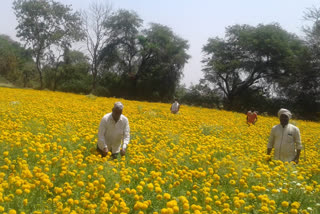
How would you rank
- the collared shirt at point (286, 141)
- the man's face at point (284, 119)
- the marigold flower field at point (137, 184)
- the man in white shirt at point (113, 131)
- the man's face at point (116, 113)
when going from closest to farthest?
the marigold flower field at point (137, 184) < the man's face at point (116, 113) < the man in white shirt at point (113, 131) < the man's face at point (284, 119) < the collared shirt at point (286, 141)

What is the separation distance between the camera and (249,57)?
36.0 m

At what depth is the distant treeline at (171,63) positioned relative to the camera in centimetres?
3244

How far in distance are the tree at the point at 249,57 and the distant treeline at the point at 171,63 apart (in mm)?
100

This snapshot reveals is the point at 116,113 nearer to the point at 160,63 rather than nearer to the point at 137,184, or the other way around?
the point at 137,184

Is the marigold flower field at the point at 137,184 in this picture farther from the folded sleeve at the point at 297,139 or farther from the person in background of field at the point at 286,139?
the folded sleeve at the point at 297,139

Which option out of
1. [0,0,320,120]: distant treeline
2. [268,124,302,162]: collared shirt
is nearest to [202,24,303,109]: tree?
[0,0,320,120]: distant treeline

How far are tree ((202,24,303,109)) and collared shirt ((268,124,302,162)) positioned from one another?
28205 mm

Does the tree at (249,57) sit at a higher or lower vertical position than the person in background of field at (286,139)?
higher

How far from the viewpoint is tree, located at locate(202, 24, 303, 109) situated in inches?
1351

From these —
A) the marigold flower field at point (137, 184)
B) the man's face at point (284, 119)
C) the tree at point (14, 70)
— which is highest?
the tree at point (14, 70)

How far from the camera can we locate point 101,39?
42.7 metres

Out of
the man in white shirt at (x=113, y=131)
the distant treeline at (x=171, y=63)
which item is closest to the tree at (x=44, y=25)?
the distant treeline at (x=171, y=63)

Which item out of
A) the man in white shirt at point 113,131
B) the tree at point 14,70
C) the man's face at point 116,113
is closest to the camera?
the man's face at point 116,113

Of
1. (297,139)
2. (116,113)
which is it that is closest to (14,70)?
(116,113)
